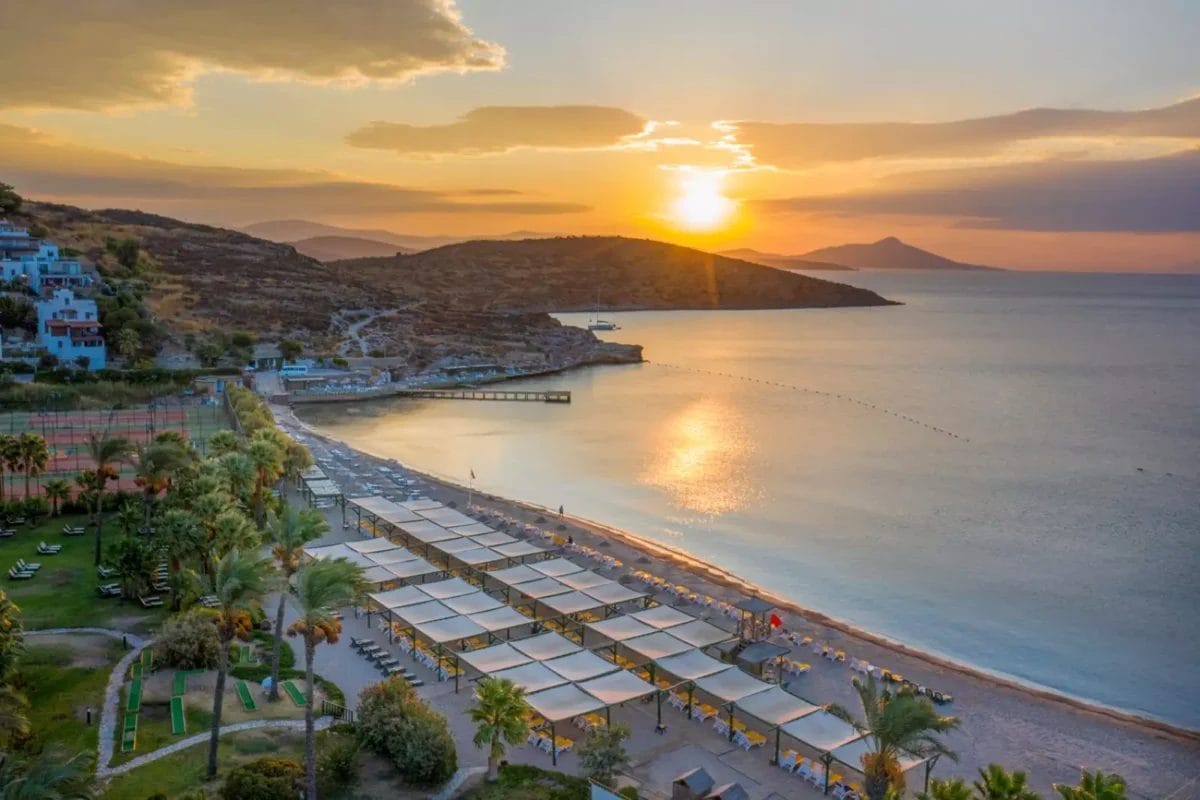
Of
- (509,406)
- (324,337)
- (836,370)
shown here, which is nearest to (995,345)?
(836,370)

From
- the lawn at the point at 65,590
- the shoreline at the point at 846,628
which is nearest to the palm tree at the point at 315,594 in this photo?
the lawn at the point at 65,590

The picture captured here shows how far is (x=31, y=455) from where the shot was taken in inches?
1879

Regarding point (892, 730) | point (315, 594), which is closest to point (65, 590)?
point (315, 594)

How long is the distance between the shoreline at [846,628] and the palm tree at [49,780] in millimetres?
28339

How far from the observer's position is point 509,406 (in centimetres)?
10969

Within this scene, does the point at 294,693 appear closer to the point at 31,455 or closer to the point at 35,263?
the point at 31,455

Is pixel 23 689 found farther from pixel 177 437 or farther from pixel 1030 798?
pixel 1030 798

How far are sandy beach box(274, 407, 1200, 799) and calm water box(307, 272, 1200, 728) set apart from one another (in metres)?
3.08

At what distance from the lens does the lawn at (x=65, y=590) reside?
32.8 m

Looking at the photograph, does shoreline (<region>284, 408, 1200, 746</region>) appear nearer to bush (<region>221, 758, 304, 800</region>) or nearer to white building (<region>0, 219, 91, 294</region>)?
bush (<region>221, 758, 304, 800</region>)

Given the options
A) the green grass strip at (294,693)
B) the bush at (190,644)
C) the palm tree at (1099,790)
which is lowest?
the green grass strip at (294,693)

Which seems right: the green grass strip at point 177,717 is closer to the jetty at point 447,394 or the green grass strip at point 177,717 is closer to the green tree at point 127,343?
the jetty at point 447,394

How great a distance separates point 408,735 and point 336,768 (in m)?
1.91

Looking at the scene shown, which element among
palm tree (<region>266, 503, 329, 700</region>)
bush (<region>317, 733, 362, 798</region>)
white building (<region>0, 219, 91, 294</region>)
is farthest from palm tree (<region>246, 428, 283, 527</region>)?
white building (<region>0, 219, 91, 294</region>)
